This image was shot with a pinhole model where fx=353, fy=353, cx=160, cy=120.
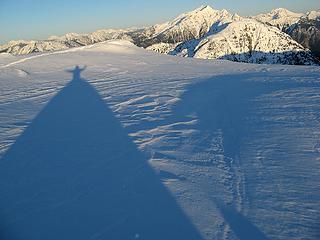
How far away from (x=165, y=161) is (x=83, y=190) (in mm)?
1555

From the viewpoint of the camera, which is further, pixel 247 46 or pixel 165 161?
pixel 247 46

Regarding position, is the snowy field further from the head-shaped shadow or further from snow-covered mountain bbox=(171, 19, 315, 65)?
snow-covered mountain bbox=(171, 19, 315, 65)

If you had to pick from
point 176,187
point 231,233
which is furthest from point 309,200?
point 176,187

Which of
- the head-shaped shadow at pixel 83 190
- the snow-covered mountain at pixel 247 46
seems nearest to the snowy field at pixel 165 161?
the head-shaped shadow at pixel 83 190

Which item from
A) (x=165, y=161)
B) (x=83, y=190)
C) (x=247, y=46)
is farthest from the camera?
(x=247, y=46)

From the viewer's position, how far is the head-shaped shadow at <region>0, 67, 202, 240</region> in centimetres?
439

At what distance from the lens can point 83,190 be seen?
5.34 metres

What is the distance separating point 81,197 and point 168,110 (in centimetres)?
452

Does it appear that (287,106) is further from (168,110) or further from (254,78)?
(254,78)

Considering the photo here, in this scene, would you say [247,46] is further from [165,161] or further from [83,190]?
[83,190]

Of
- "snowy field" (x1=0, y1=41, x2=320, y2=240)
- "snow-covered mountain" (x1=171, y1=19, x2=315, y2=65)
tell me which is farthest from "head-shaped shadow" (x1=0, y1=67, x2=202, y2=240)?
"snow-covered mountain" (x1=171, y1=19, x2=315, y2=65)

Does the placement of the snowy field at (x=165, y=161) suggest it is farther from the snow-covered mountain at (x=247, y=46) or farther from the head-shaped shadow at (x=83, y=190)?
the snow-covered mountain at (x=247, y=46)

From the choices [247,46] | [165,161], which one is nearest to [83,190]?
[165,161]

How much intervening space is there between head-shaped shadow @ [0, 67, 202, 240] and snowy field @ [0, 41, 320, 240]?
0.02 metres
